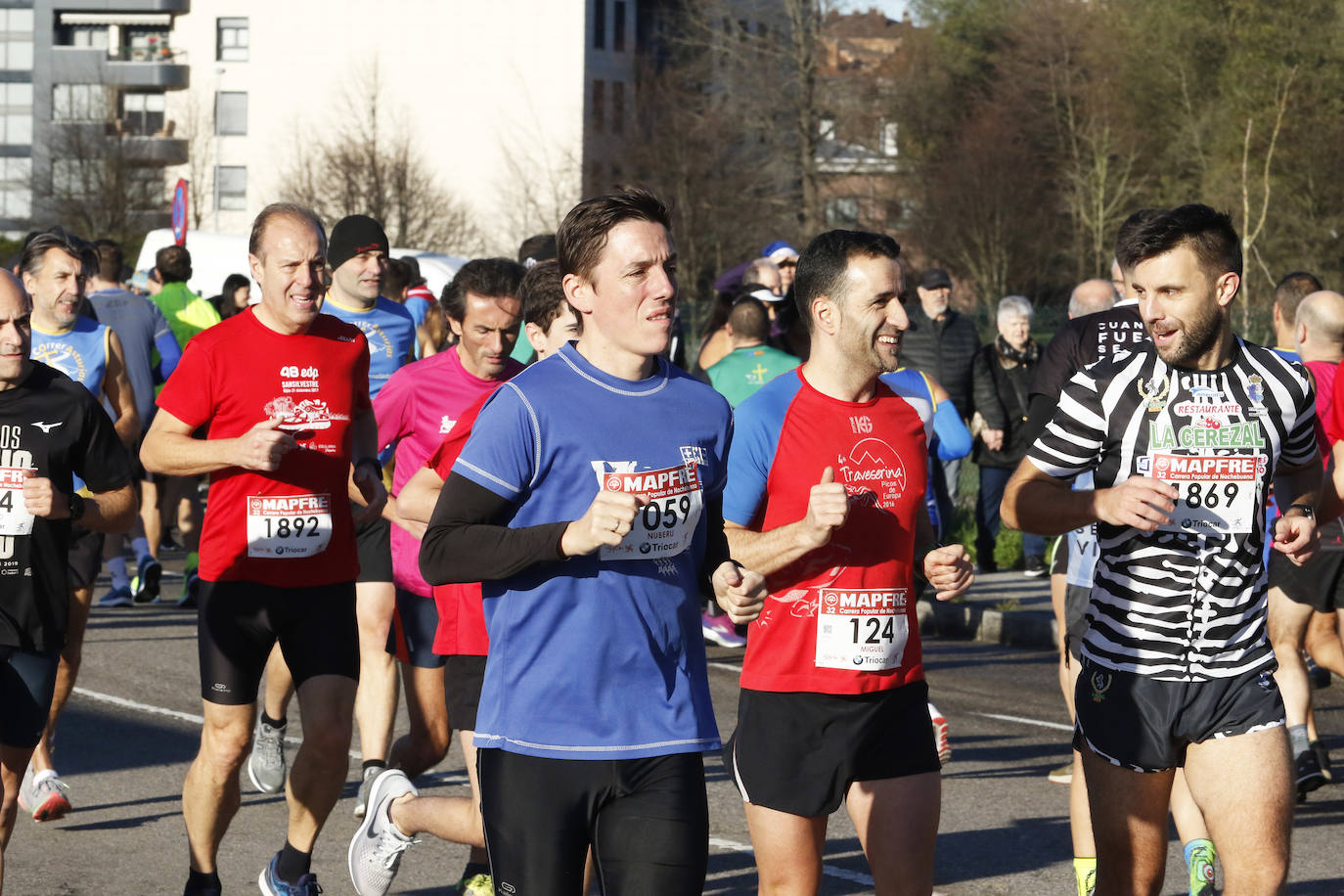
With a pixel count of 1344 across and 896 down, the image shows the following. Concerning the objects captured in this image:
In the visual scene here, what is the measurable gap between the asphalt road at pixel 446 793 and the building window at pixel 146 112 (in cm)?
6213

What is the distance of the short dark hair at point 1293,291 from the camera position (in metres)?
7.92

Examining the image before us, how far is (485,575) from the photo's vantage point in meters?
3.64

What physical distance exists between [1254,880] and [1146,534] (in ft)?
2.80

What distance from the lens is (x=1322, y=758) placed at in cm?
782

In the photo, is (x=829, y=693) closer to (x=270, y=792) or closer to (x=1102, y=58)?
(x=270, y=792)

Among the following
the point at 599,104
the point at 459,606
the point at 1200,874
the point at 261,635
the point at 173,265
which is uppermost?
the point at 599,104

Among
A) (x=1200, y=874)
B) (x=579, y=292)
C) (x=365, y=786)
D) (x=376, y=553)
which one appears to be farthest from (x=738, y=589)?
(x=376, y=553)

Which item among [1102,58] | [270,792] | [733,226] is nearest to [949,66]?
[1102,58]

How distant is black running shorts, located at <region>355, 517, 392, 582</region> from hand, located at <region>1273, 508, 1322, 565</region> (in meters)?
3.94

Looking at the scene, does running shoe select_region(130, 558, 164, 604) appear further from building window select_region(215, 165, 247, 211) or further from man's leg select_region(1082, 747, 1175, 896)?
building window select_region(215, 165, 247, 211)

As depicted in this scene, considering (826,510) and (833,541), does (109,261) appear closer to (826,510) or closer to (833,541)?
(833,541)

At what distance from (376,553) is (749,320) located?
2.91 m

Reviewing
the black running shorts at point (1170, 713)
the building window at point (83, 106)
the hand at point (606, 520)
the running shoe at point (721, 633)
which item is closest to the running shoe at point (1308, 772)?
the black running shorts at point (1170, 713)

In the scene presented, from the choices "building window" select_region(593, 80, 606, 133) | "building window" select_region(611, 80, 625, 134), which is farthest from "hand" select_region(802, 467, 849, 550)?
"building window" select_region(593, 80, 606, 133)
